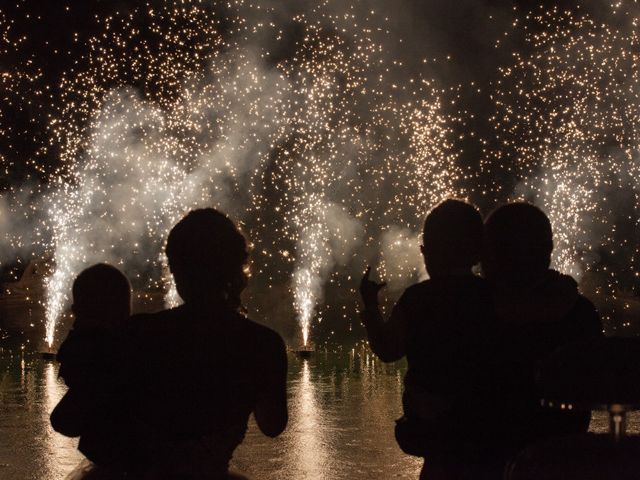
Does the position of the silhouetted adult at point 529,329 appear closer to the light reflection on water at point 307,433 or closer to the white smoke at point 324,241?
the light reflection on water at point 307,433

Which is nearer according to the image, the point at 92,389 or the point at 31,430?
the point at 92,389

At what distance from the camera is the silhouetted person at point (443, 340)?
2.81 m

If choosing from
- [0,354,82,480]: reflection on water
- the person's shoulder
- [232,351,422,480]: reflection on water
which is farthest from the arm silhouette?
[0,354,82,480]: reflection on water

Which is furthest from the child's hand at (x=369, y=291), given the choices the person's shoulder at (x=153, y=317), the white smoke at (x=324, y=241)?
the white smoke at (x=324, y=241)

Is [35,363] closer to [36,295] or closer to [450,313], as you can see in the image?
[450,313]

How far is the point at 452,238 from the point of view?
295 centimetres

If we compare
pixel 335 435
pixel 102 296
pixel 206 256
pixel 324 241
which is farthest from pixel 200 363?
pixel 324 241

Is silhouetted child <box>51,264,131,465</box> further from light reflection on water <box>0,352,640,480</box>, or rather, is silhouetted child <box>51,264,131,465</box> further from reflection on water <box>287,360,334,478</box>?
reflection on water <box>287,360,334,478</box>

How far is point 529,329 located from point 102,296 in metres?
1.32

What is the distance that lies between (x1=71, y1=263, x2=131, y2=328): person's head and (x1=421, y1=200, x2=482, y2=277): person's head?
0.98 metres

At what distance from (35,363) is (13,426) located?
16.9 ft

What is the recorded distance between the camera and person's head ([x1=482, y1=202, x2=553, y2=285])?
286cm

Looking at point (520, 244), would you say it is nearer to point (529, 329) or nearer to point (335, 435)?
point (529, 329)

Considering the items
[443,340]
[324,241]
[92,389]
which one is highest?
[324,241]
